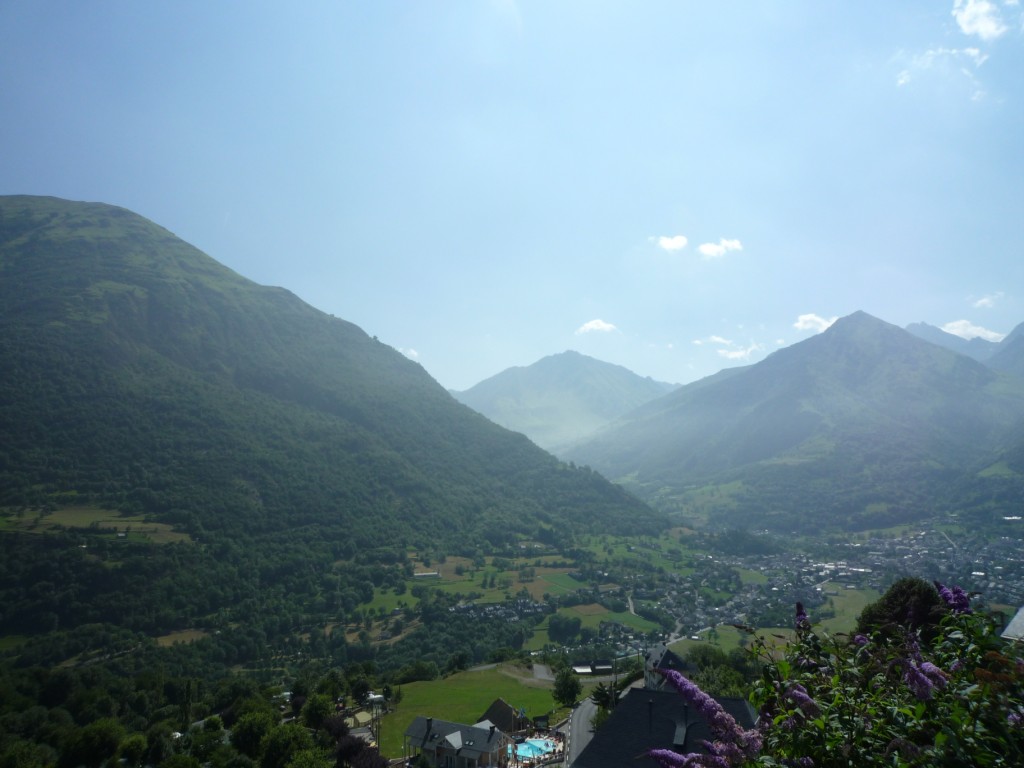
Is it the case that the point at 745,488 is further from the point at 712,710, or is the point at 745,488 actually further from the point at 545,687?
the point at 712,710

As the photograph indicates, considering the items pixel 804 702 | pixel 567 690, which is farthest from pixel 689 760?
pixel 567 690

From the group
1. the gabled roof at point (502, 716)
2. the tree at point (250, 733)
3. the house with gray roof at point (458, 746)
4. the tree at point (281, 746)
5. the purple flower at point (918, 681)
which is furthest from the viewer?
the gabled roof at point (502, 716)

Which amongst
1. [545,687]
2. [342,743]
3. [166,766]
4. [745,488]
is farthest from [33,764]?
[745,488]

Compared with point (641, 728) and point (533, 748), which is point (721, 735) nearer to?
point (641, 728)

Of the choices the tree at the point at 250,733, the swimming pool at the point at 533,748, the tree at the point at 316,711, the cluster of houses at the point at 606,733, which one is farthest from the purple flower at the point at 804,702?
the tree at the point at 316,711

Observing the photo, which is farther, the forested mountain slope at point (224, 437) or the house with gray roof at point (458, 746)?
the forested mountain slope at point (224, 437)

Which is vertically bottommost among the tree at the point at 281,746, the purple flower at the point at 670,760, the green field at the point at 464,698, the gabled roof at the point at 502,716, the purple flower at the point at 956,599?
the green field at the point at 464,698

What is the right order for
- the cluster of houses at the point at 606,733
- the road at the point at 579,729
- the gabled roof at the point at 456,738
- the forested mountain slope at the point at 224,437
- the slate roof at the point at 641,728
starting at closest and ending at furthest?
the slate roof at the point at 641,728 < the cluster of houses at the point at 606,733 < the road at the point at 579,729 < the gabled roof at the point at 456,738 < the forested mountain slope at the point at 224,437

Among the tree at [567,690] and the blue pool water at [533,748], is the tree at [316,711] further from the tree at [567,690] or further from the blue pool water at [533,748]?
the tree at [567,690]
